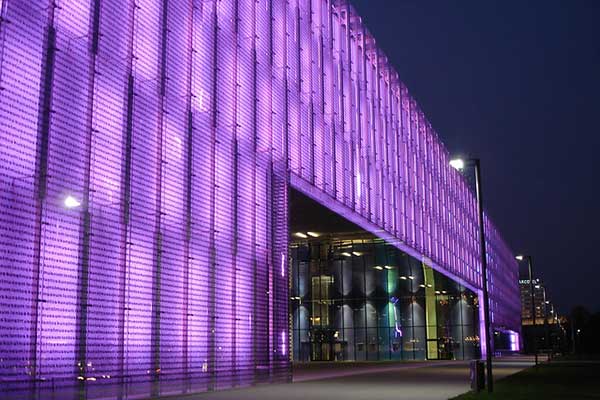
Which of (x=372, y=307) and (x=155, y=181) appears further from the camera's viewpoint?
(x=372, y=307)

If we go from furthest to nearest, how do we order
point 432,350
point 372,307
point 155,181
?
point 372,307
point 432,350
point 155,181

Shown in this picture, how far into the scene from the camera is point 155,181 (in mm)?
20062

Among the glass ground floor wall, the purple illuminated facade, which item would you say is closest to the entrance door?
the glass ground floor wall

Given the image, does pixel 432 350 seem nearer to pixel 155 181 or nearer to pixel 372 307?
pixel 372 307

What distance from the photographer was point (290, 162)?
29844mm

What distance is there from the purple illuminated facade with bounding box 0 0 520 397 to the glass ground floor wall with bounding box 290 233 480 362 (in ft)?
92.6

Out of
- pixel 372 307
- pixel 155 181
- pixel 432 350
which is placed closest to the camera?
pixel 155 181

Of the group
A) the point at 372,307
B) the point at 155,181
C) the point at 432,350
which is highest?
the point at 155,181

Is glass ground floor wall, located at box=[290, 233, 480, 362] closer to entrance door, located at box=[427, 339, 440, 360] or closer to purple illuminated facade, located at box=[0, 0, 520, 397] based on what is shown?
entrance door, located at box=[427, 339, 440, 360]

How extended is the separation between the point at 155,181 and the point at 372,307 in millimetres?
45278

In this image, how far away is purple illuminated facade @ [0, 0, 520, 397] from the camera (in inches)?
616

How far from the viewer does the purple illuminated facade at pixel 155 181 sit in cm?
1565

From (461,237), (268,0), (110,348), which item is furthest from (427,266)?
(110,348)

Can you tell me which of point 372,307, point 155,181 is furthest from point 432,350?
point 155,181
